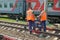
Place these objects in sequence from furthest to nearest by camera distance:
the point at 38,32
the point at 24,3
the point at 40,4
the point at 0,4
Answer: the point at 0,4, the point at 24,3, the point at 40,4, the point at 38,32

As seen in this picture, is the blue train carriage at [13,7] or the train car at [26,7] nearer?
the train car at [26,7]

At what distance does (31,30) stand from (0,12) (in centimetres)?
1499

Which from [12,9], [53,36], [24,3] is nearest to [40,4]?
[24,3]

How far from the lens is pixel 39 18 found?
16359 mm

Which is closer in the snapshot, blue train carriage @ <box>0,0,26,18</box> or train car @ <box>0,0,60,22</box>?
train car @ <box>0,0,60,22</box>

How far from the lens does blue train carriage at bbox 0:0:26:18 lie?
91.5 ft

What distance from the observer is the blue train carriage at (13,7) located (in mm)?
27875

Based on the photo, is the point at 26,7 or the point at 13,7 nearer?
the point at 26,7

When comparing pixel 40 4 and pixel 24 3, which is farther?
pixel 24 3

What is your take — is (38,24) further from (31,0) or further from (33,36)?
(31,0)

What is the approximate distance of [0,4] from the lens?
100 ft

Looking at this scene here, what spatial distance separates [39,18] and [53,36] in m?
1.90

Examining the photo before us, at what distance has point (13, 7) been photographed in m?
28.8

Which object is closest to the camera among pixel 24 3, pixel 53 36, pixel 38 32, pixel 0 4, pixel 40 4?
pixel 53 36
